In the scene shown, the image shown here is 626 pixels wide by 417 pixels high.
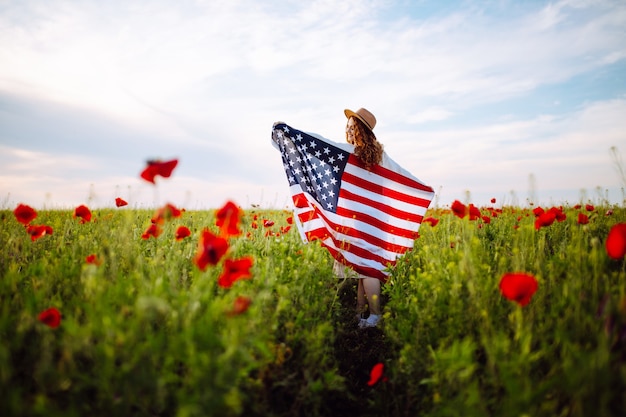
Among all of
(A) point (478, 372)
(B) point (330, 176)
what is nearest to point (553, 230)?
(B) point (330, 176)

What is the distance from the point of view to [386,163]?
15.6 ft

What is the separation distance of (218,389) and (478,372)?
5.52 ft

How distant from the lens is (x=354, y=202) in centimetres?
459

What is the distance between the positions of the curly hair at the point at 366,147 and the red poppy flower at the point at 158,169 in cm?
279

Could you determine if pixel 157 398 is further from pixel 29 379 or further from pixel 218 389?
pixel 29 379

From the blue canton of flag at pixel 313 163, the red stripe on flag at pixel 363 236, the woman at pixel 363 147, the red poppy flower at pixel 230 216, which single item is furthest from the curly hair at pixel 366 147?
the red poppy flower at pixel 230 216

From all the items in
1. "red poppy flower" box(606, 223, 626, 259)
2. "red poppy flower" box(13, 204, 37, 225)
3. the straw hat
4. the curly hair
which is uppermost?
the straw hat

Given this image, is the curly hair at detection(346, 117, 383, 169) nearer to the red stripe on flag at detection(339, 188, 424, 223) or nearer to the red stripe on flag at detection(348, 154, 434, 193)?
the red stripe on flag at detection(348, 154, 434, 193)

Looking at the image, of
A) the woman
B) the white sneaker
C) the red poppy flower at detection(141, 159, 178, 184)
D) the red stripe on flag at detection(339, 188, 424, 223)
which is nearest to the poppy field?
the red poppy flower at detection(141, 159, 178, 184)

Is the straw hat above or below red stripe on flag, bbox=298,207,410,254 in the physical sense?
above

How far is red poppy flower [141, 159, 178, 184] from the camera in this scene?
214 centimetres

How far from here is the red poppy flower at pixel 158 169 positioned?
84.2 inches

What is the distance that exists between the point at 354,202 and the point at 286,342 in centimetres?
221

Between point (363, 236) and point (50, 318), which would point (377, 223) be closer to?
point (363, 236)
